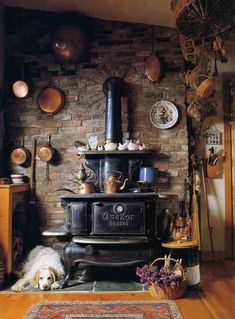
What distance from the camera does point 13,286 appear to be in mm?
3535

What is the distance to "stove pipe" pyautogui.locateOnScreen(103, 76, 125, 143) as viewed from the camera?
411cm

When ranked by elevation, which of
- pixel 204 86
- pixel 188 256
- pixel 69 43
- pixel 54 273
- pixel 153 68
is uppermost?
pixel 69 43

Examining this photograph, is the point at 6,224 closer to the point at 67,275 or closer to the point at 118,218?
the point at 67,275

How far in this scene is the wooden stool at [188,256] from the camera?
137 inches

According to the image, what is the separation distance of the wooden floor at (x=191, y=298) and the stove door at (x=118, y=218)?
572 millimetres

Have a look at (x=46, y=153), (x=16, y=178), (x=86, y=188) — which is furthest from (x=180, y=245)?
(x=16, y=178)

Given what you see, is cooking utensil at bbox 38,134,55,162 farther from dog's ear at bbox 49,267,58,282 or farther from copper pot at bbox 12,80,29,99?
dog's ear at bbox 49,267,58,282

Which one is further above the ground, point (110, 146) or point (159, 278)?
point (110, 146)

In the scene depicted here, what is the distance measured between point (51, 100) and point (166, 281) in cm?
231

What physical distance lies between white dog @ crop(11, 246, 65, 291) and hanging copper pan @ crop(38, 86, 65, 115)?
1525 mm

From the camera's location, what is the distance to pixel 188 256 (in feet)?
11.6

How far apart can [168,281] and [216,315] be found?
0.49 metres

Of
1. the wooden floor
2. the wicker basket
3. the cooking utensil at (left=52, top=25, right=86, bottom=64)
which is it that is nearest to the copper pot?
the cooking utensil at (left=52, top=25, right=86, bottom=64)

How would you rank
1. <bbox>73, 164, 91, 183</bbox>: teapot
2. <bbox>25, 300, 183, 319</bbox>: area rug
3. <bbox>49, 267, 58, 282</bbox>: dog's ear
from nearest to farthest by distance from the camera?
1. <bbox>25, 300, 183, 319</bbox>: area rug
2. <bbox>49, 267, 58, 282</bbox>: dog's ear
3. <bbox>73, 164, 91, 183</bbox>: teapot
